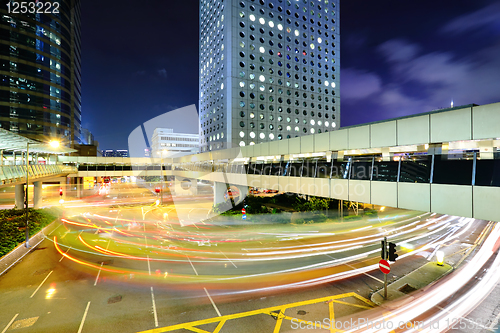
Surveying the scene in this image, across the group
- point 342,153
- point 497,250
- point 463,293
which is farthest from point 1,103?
point 497,250

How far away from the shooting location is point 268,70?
6203cm

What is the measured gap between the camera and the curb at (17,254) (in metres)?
14.9

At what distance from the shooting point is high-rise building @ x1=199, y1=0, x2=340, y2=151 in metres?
58.8

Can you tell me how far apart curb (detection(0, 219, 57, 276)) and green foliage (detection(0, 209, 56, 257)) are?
0.95 ft

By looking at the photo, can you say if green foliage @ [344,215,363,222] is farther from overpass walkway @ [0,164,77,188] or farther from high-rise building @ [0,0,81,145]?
high-rise building @ [0,0,81,145]

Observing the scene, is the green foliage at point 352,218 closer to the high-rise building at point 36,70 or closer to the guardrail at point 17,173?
the guardrail at point 17,173

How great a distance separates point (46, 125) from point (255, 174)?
70.3 metres

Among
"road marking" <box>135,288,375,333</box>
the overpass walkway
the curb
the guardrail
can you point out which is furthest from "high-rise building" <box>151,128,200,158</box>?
"road marking" <box>135,288,375,333</box>

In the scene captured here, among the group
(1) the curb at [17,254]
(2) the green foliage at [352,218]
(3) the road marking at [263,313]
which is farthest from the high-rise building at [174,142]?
(3) the road marking at [263,313]

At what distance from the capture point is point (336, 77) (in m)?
71.7

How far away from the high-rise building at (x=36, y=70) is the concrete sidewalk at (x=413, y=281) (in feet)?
263

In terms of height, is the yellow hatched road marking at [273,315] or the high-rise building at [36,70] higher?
the high-rise building at [36,70]

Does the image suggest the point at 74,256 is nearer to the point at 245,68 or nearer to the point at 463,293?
the point at 463,293

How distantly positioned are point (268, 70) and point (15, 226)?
57.8 metres
